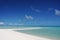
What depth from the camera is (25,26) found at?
5.00 ft

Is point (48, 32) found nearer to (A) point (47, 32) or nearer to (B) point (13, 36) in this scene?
(A) point (47, 32)

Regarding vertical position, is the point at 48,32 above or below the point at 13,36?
above

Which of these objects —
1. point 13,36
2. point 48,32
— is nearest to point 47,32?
point 48,32

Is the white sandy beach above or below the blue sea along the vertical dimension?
below

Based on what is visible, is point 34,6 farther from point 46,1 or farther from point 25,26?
point 25,26

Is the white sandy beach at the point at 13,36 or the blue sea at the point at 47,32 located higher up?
the blue sea at the point at 47,32

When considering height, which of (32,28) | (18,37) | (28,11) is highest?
(28,11)

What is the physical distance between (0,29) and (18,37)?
31 cm

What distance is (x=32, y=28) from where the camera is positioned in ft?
5.00

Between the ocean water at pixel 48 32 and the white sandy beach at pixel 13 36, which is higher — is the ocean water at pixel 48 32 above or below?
above

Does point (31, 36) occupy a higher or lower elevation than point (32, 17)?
lower

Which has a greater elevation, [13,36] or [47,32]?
[47,32]

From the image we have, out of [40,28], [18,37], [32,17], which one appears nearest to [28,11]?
[32,17]

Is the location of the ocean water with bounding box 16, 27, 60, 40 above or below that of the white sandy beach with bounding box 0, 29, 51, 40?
above
